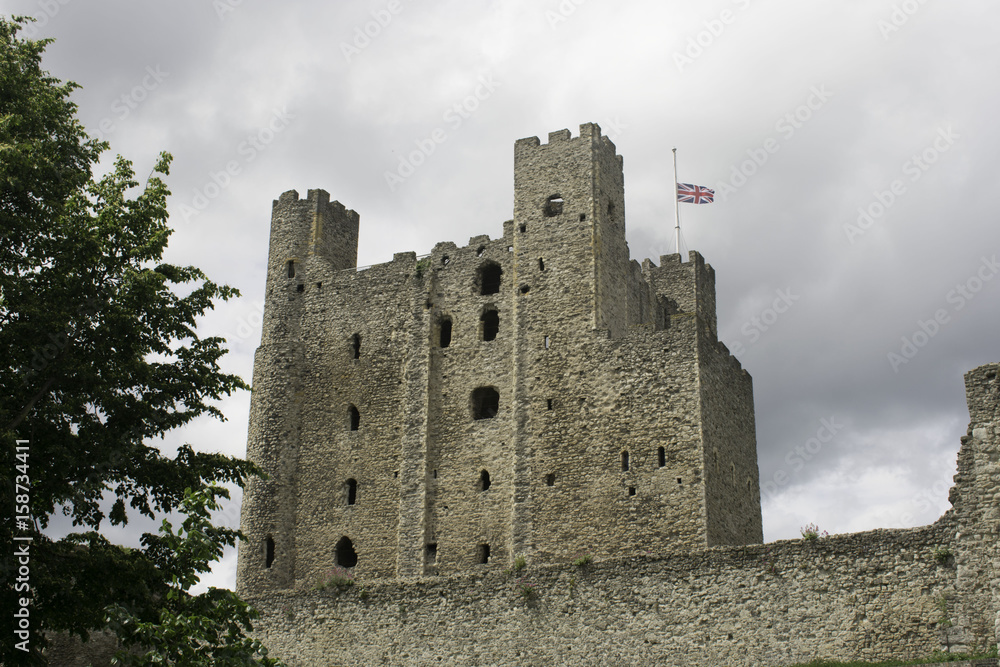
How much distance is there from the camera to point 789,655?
26797 millimetres

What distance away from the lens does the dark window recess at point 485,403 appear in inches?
1615

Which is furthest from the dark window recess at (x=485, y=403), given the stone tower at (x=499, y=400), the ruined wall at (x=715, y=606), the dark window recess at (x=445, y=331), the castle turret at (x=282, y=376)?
the ruined wall at (x=715, y=606)

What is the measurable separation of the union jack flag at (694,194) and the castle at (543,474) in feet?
9.03

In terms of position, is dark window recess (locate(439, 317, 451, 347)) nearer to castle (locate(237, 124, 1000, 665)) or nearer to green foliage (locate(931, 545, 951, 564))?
castle (locate(237, 124, 1000, 665))

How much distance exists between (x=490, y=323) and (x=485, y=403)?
274 cm

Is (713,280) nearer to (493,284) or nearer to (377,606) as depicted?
(493,284)

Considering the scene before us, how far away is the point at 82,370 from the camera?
2419 cm

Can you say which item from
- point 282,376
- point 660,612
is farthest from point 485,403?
point 660,612

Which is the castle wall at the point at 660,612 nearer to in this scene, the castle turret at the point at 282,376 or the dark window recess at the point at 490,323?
the castle turret at the point at 282,376

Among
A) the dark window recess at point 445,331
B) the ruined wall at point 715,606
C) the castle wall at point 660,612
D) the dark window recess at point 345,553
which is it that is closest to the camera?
the ruined wall at point 715,606

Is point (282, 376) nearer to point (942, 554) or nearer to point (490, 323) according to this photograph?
point (490, 323)

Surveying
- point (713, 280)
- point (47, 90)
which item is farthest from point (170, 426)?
point (713, 280)

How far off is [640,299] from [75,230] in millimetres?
22362

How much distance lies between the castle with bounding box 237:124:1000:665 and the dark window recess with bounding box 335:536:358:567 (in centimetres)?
11
